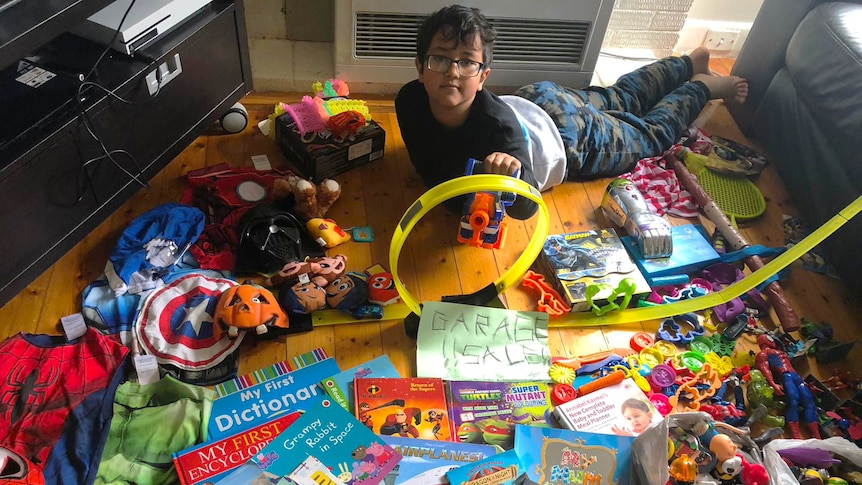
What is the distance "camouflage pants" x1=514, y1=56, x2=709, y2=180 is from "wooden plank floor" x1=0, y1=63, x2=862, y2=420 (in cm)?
9

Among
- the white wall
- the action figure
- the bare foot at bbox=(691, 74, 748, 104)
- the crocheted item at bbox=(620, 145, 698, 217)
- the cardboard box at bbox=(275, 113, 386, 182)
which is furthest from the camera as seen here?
the white wall

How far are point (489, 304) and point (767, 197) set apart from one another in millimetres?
954

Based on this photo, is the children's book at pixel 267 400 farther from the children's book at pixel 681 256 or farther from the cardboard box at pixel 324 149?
the children's book at pixel 681 256

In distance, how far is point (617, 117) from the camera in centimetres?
186

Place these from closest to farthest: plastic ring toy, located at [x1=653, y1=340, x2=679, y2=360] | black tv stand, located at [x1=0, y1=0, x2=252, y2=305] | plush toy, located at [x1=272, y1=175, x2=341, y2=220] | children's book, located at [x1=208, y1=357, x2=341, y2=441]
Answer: black tv stand, located at [x1=0, y1=0, x2=252, y2=305] → children's book, located at [x1=208, y1=357, x2=341, y2=441] → plastic ring toy, located at [x1=653, y1=340, x2=679, y2=360] → plush toy, located at [x1=272, y1=175, x2=341, y2=220]

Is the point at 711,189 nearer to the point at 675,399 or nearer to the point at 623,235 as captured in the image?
the point at 623,235

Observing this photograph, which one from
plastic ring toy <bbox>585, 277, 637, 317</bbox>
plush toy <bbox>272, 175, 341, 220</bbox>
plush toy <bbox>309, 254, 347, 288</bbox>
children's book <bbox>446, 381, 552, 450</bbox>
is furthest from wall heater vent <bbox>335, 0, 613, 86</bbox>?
children's book <bbox>446, 381, 552, 450</bbox>

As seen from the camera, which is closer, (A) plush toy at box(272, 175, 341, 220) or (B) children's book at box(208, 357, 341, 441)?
(B) children's book at box(208, 357, 341, 441)

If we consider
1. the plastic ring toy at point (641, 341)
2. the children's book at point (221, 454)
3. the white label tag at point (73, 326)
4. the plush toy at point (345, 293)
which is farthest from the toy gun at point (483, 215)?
the white label tag at point (73, 326)

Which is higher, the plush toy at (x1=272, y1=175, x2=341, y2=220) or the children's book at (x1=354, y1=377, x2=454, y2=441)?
the plush toy at (x1=272, y1=175, x2=341, y2=220)

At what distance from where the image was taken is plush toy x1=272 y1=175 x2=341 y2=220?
1.55 metres

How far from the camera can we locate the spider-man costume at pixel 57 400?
1.12 metres

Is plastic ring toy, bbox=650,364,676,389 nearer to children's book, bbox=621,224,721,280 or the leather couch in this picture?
children's book, bbox=621,224,721,280

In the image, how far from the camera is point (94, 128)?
133 centimetres
